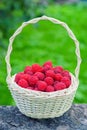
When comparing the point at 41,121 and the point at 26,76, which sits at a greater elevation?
the point at 26,76

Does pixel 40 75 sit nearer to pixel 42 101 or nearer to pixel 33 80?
pixel 33 80

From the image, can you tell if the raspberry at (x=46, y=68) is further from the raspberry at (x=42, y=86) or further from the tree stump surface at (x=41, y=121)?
the tree stump surface at (x=41, y=121)

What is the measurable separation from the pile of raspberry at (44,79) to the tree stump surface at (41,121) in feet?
0.75

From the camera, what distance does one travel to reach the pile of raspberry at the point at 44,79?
2406 millimetres

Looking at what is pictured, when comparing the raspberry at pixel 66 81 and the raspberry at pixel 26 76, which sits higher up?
the raspberry at pixel 26 76

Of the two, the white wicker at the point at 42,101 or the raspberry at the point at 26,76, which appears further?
the raspberry at the point at 26,76

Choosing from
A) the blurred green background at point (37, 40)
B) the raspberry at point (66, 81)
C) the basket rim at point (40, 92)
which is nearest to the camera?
the basket rim at point (40, 92)

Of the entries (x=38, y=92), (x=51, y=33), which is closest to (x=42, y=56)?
(x=51, y=33)

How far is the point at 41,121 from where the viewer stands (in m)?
2.57

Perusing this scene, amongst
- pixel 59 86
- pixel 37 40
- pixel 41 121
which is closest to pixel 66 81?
pixel 59 86

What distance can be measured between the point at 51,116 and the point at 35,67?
0.93 ft

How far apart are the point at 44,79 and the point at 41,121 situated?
0.84ft

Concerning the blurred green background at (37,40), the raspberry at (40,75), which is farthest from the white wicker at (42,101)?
the blurred green background at (37,40)

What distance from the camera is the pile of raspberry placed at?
7.89 feet
